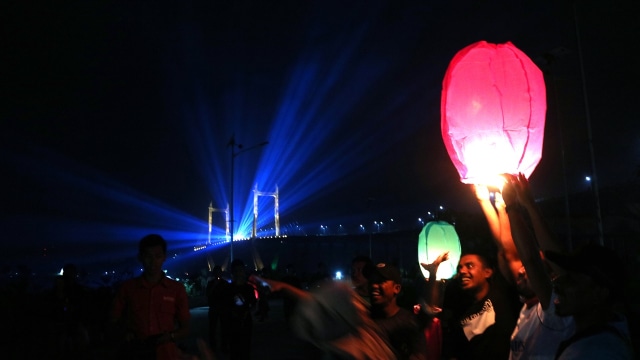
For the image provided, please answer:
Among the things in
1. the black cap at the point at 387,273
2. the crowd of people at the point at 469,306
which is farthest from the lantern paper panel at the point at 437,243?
the black cap at the point at 387,273

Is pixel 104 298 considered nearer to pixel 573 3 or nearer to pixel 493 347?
pixel 493 347

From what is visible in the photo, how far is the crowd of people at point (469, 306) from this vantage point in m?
2.35

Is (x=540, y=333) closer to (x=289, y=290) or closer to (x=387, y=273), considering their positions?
(x=387, y=273)

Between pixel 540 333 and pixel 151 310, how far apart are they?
2795 millimetres

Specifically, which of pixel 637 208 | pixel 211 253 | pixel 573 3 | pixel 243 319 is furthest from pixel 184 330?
pixel 211 253

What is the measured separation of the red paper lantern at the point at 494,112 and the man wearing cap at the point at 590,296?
838 millimetres

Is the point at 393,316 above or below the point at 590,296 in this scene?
below

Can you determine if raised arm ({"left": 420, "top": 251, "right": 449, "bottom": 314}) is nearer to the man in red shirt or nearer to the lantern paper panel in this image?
the man in red shirt

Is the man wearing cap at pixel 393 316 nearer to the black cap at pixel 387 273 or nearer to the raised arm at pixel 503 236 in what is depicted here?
the black cap at pixel 387 273

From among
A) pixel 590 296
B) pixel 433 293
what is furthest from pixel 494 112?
pixel 433 293

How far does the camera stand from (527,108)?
3131mm

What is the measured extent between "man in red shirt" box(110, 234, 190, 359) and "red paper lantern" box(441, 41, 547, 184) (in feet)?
8.17

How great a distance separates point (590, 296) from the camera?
2324 mm

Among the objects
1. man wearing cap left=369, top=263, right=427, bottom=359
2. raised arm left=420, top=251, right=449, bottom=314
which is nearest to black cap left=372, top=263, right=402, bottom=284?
man wearing cap left=369, top=263, right=427, bottom=359
